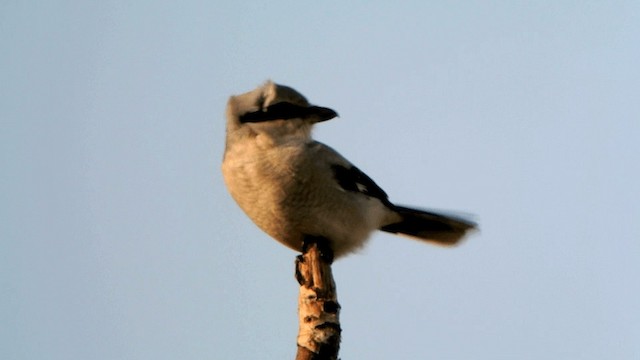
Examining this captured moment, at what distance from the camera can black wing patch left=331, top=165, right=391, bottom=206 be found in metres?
5.92

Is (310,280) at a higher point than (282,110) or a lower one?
lower

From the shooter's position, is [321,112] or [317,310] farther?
[321,112]

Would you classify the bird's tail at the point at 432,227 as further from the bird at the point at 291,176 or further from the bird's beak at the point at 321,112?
the bird's beak at the point at 321,112

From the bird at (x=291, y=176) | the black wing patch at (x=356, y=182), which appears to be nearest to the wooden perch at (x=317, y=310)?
the bird at (x=291, y=176)

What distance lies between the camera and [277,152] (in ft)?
18.6

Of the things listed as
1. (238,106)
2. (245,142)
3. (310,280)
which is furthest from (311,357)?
(238,106)

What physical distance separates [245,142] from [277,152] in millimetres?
298

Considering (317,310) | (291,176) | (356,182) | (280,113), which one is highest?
(280,113)

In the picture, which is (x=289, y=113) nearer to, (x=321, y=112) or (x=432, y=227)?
(x=321, y=112)

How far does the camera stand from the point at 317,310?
470cm

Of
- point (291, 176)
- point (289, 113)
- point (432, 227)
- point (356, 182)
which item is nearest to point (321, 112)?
point (289, 113)

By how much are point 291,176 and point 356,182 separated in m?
0.72

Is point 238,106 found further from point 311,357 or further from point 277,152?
point 311,357

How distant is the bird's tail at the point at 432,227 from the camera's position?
278 inches
